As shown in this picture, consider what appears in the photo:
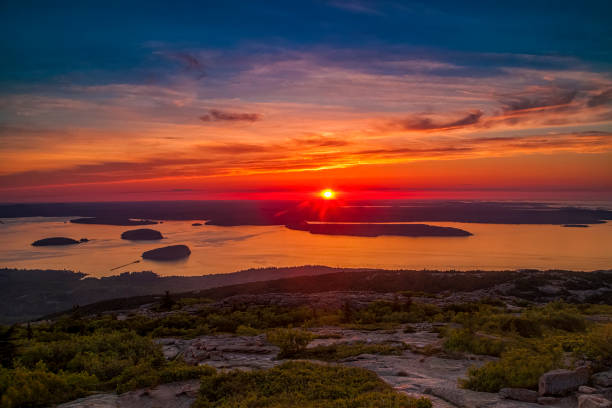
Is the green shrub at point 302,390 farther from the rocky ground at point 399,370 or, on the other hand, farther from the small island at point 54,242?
the small island at point 54,242

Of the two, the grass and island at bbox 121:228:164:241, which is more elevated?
the grass

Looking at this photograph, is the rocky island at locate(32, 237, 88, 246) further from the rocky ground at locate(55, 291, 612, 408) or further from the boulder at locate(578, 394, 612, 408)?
the boulder at locate(578, 394, 612, 408)

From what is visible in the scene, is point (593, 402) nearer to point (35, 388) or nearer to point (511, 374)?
point (511, 374)

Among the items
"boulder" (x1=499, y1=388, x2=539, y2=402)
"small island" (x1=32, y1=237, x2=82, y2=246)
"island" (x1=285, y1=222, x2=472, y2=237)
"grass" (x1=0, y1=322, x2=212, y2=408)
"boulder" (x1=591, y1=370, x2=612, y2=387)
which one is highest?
"boulder" (x1=591, y1=370, x2=612, y2=387)

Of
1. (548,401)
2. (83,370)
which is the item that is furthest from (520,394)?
(83,370)

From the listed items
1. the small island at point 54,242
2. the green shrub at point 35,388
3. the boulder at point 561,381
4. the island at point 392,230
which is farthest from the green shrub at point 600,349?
the small island at point 54,242

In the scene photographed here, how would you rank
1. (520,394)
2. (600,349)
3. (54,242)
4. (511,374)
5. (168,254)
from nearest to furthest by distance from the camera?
(520,394) < (511,374) < (600,349) < (168,254) < (54,242)

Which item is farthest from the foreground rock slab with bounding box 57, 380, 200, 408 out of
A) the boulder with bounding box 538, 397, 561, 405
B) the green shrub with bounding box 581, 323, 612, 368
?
the green shrub with bounding box 581, 323, 612, 368
